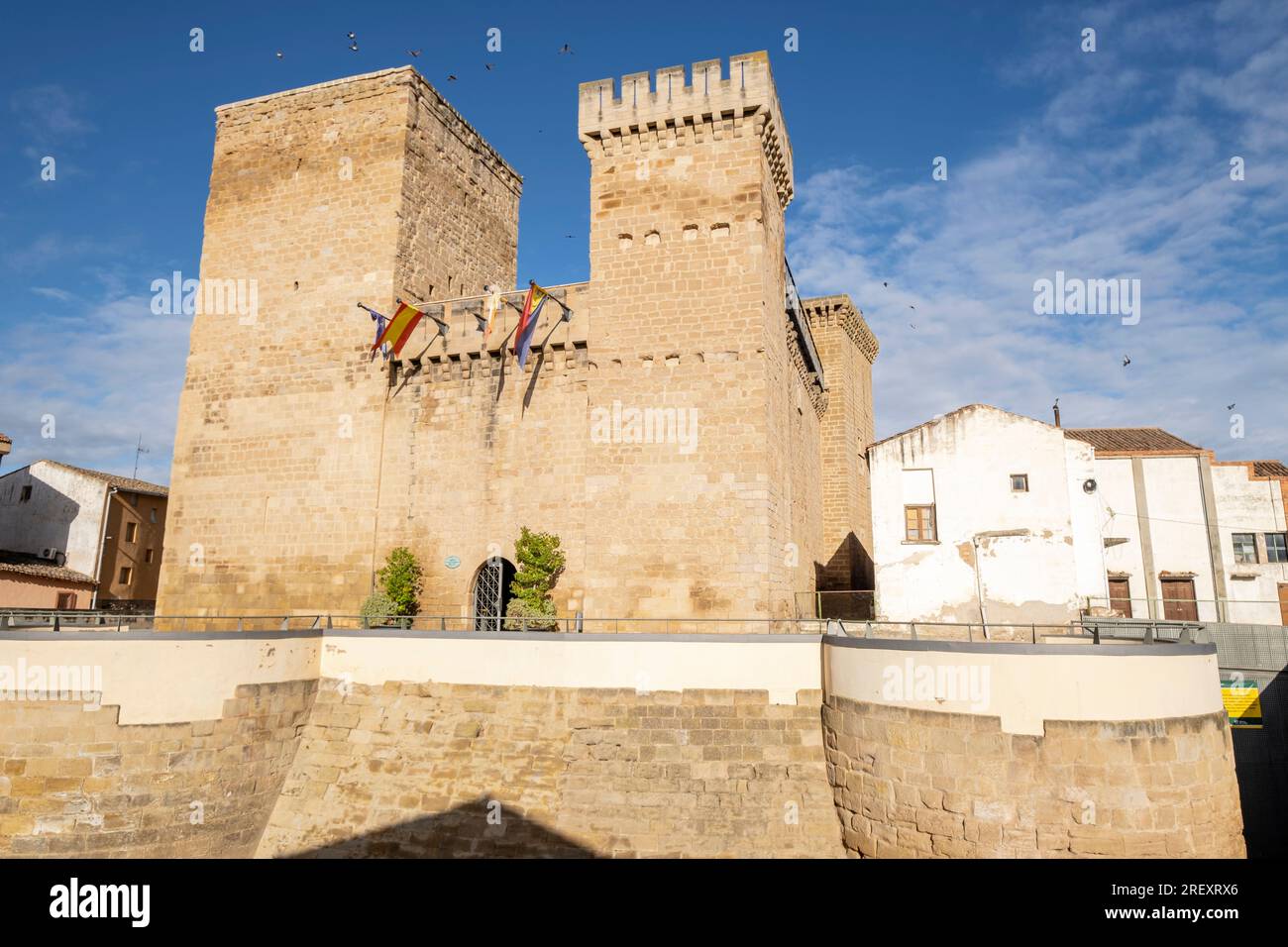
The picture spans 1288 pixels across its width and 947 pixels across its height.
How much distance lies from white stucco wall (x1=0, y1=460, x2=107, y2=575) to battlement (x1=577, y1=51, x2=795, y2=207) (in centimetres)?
2582

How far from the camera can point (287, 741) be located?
44.9 feet

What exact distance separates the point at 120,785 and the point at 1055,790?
44.3 feet

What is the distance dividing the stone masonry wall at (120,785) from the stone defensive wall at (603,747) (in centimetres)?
3

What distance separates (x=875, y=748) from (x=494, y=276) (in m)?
19.8

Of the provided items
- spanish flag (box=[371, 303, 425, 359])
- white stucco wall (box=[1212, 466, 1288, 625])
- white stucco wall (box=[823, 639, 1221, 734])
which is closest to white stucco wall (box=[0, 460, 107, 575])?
spanish flag (box=[371, 303, 425, 359])

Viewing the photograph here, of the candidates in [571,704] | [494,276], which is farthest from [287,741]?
[494,276]

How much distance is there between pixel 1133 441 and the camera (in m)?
27.7

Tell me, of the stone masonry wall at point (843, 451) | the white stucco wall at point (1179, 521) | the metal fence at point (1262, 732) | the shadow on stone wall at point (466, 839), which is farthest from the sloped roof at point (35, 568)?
the white stucco wall at point (1179, 521)

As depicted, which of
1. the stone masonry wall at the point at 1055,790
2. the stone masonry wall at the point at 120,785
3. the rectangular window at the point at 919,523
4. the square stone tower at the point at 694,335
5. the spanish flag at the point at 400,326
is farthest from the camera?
the rectangular window at the point at 919,523

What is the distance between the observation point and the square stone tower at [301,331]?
784 inches

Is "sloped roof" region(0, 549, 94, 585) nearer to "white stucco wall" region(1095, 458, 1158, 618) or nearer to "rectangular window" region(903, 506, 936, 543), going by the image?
"rectangular window" region(903, 506, 936, 543)

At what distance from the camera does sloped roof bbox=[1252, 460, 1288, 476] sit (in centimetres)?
2580

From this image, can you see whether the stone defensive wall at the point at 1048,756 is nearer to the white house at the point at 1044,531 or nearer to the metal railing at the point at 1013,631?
the metal railing at the point at 1013,631
